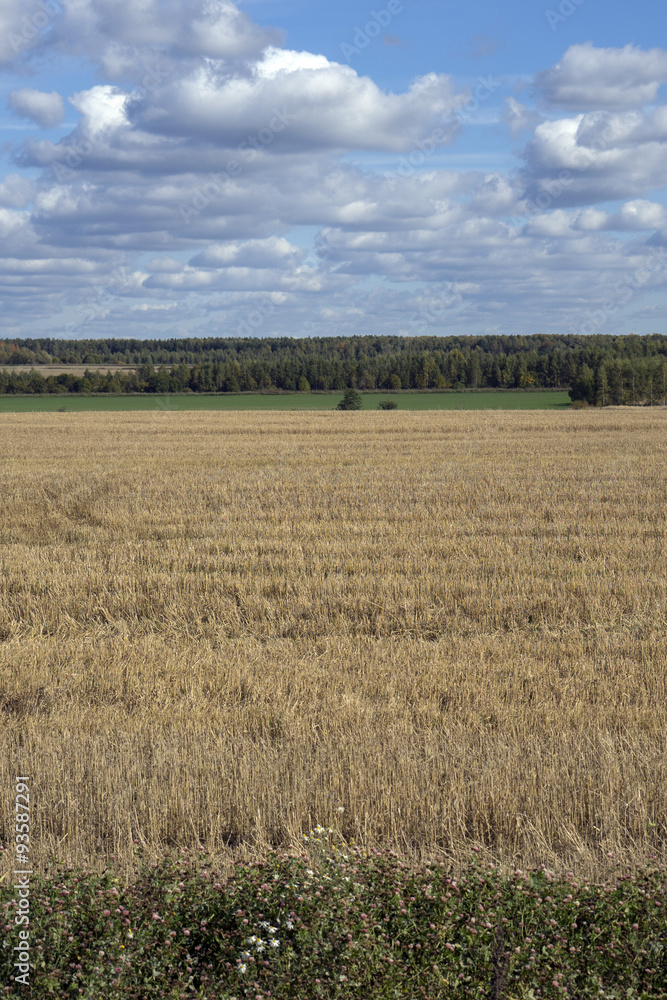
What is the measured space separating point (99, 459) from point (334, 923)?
102 feet

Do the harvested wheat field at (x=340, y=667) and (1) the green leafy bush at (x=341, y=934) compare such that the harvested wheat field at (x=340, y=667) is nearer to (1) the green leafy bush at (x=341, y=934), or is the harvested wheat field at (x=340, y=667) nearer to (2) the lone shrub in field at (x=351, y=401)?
(1) the green leafy bush at (x=341, y=934)

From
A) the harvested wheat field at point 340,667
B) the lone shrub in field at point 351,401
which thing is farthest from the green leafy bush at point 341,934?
the lone shrub in field at point 351,401

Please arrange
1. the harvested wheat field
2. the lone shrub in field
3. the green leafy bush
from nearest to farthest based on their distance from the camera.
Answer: the green leafy bush, the harvested wheat field, the lone shrub in field

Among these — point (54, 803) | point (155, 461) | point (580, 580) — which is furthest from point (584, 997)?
point (155, 461)

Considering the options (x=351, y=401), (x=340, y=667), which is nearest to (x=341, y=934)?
(x=340, y=667)

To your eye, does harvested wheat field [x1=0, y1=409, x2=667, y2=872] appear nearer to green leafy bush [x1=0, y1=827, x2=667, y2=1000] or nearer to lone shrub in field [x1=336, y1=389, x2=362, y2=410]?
green leafy bush [x1=0, y1=827, x2=667, y2=1000]

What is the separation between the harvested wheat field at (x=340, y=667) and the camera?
5.53 metres

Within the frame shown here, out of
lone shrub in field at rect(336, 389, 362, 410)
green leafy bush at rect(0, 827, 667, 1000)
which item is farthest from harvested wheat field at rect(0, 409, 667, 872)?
lone shrub in field at rect(336, 389, 362, 410)

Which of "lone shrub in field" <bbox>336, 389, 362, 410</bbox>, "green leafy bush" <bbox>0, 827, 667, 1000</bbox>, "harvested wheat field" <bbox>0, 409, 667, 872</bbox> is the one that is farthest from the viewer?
"lone shrub in field" <bbox>336, 389, 362, 410</bbox>

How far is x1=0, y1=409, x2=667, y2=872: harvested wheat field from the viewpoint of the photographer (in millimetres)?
5527

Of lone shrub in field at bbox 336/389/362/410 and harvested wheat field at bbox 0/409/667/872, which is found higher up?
lone shrub in field at bbox 336/389/362/410

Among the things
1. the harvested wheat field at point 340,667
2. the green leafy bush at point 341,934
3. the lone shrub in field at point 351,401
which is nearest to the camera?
the green leafy bush at point 341,934

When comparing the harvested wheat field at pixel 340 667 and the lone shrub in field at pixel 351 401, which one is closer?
the harvested wheat field at pixel 340 667

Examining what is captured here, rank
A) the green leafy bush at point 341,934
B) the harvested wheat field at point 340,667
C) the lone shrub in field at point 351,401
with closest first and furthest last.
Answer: the green leafy bush at point 341,934, the harvested wheat field at point 340,667, the lone shrub in field at point 351,401
